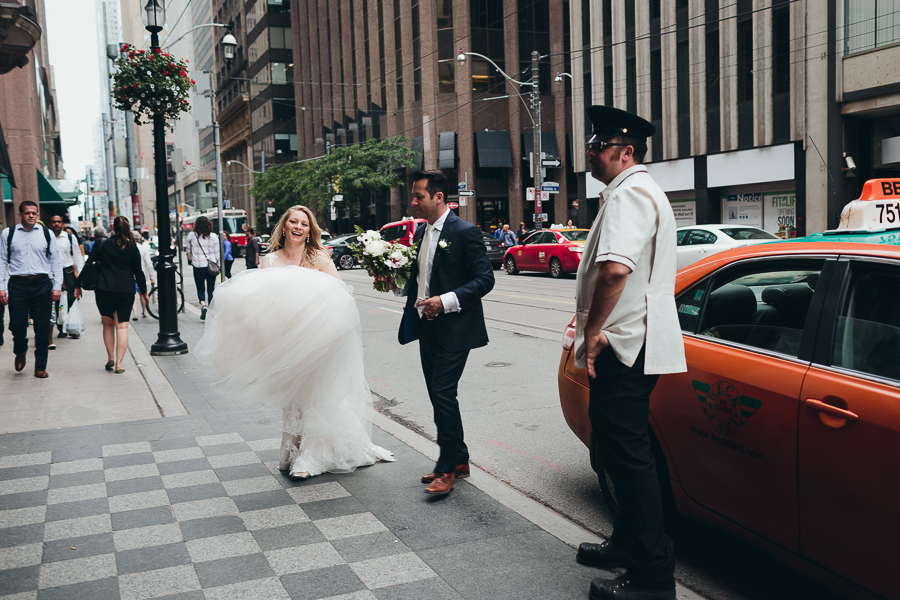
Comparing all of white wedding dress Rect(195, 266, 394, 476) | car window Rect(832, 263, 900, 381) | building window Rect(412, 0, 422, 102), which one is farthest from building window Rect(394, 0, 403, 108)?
car window Rect(832, 263, 900, 381)

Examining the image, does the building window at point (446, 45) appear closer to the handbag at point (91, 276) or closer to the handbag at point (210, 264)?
the handbag at point (210, 264)

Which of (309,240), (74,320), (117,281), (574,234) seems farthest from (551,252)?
(309,240)

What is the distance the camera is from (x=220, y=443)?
19.6 feet

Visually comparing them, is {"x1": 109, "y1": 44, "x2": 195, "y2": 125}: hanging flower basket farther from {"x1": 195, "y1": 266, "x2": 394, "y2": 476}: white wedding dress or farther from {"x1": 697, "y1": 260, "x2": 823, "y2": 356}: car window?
{"x1": 697, "y1": 260, "x2": 823, "y2": 356}: car window

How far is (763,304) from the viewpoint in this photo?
3.64 metres

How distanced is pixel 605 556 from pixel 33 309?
25.7 feet

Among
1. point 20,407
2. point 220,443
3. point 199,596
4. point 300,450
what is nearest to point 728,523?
point 199,596

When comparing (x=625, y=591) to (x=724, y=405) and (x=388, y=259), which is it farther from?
(x=388, y=259)

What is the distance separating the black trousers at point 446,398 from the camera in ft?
15.5

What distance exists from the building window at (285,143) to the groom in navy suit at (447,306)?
248ft

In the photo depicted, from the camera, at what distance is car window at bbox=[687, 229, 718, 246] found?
57.8ft

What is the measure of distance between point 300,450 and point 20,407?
3773mm

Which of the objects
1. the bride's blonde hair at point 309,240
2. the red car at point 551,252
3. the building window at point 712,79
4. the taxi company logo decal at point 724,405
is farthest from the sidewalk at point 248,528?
the building window at point 712,79

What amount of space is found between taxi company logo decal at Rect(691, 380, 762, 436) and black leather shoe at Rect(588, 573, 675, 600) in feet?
2.35
